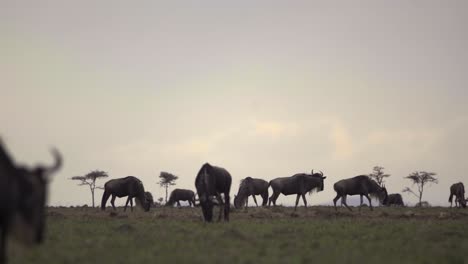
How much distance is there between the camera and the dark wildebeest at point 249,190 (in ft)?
120

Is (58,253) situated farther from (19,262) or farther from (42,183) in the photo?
(42,183)

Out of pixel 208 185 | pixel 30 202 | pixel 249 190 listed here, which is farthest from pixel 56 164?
pixel 249 190

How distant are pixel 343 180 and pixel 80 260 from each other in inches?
995

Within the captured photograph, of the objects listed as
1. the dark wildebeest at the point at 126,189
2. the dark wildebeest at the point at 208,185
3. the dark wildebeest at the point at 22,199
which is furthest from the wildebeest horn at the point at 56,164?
the dark wildebeest at the point at 126,189

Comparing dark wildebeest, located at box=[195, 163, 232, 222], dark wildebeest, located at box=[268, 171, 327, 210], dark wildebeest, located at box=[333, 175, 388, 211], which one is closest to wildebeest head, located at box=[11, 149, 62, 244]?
dark wildebeest, located at box=[195, 163, 232, 222]

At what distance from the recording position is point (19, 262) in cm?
1087

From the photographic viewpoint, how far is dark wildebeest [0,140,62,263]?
361 inches

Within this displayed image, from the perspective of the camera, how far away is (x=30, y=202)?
9609mm

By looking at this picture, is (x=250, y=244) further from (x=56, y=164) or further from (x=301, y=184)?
(x=301, y=184)

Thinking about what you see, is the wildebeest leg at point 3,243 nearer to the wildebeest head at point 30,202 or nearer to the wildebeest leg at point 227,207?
the wildebeest head at point 30,202

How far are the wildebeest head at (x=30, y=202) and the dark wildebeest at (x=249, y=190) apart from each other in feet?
84.9

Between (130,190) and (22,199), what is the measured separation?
23647 millimetres

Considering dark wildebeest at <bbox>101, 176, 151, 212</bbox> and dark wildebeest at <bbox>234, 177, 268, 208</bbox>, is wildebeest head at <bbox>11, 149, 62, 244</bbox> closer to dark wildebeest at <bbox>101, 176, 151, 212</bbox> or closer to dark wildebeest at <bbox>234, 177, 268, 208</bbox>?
dark wildebeest at <bbox>101, 176, 151, 212</bbox>

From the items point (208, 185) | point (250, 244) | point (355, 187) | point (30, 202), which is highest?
point (355, 187)
